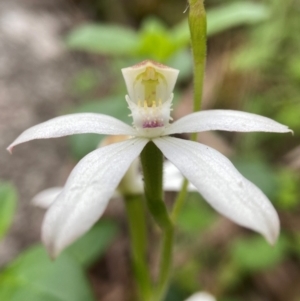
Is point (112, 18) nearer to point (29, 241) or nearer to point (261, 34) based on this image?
point (261, 34)

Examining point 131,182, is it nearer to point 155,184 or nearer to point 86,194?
point 155,184

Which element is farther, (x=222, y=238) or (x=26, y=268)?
(x=222, y=238)

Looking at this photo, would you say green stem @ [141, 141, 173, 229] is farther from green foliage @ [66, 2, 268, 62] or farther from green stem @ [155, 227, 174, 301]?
green foliage @ [66, 2, 268, 62]

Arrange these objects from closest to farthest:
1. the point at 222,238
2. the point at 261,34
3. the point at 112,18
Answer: the point at 222,238 → the point at 261,34 → the point at 112,18

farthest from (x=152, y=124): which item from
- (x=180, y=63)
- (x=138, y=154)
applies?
(x=180, y=63)

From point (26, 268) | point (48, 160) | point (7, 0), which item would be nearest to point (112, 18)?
point (7, 0)

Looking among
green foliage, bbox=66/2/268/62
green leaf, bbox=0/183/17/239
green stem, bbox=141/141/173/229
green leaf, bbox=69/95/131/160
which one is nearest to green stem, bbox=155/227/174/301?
green stem, bbox=141/141/173/229
